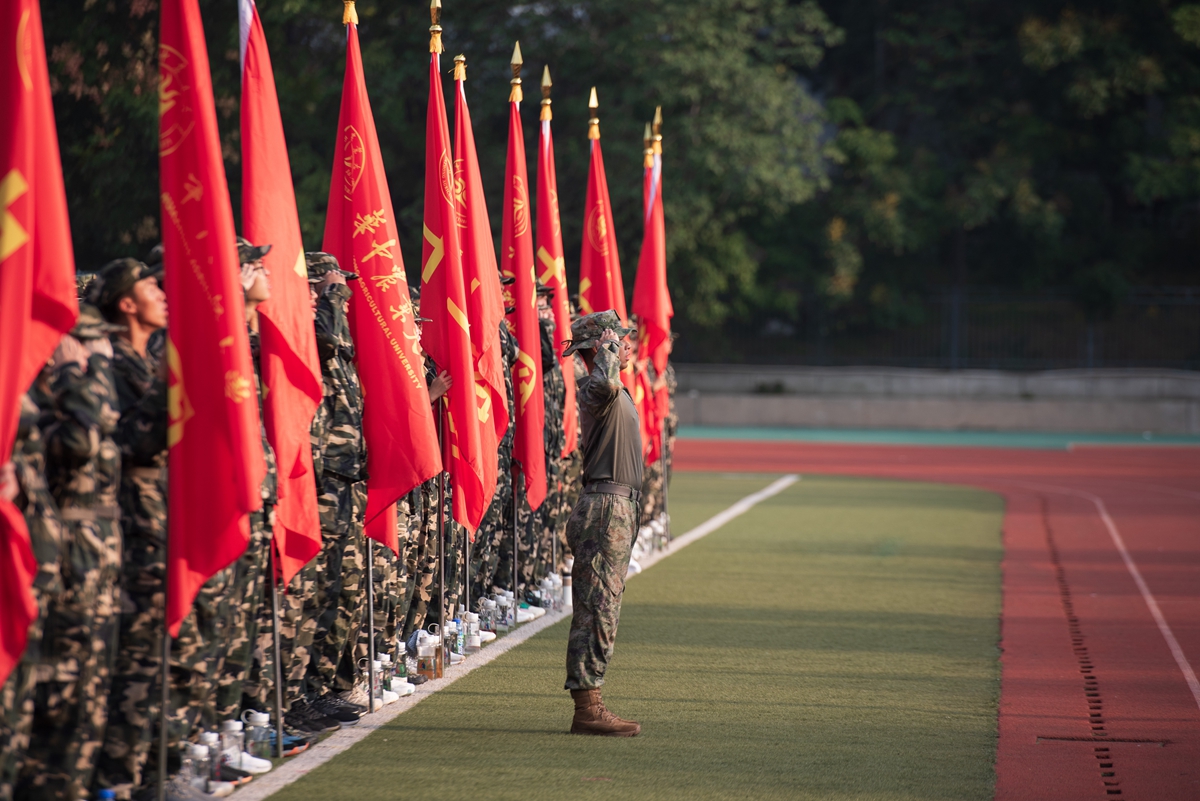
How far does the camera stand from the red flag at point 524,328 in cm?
897

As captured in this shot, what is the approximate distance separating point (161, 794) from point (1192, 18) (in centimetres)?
3015

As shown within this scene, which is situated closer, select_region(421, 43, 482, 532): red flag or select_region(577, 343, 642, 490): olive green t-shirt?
select_region(577, 343, 642, 490): olive green t-shirt

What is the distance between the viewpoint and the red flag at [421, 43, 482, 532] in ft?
25.3

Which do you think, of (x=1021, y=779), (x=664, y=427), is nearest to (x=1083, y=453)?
(x=664, y=427)

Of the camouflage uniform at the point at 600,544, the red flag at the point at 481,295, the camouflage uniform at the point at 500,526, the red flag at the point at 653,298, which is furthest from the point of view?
the red flag at the point at 653,298

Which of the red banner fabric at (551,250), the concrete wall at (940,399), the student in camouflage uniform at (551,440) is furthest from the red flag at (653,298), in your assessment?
the concrete wall at (940,399)

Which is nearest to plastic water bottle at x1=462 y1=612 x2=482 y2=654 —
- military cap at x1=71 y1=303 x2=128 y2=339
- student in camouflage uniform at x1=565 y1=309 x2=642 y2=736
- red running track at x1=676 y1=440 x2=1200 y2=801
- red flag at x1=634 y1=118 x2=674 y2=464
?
student in camouflage uniform at x1=565 y1=309 x2=642 y2=736

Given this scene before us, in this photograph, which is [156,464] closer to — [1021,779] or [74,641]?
[74,641]

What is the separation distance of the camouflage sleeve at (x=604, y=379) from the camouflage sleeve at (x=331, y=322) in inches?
46.8

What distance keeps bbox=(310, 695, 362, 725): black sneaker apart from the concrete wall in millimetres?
25683

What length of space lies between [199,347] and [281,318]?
820 mm

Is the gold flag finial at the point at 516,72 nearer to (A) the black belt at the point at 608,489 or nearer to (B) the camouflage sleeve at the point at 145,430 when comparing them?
(A) the black belt at the point at 608,489

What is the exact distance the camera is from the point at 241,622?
542cm

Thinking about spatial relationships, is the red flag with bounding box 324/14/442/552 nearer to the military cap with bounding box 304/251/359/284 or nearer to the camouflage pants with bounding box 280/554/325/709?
the military cap with bounding box 304/251/359/284
